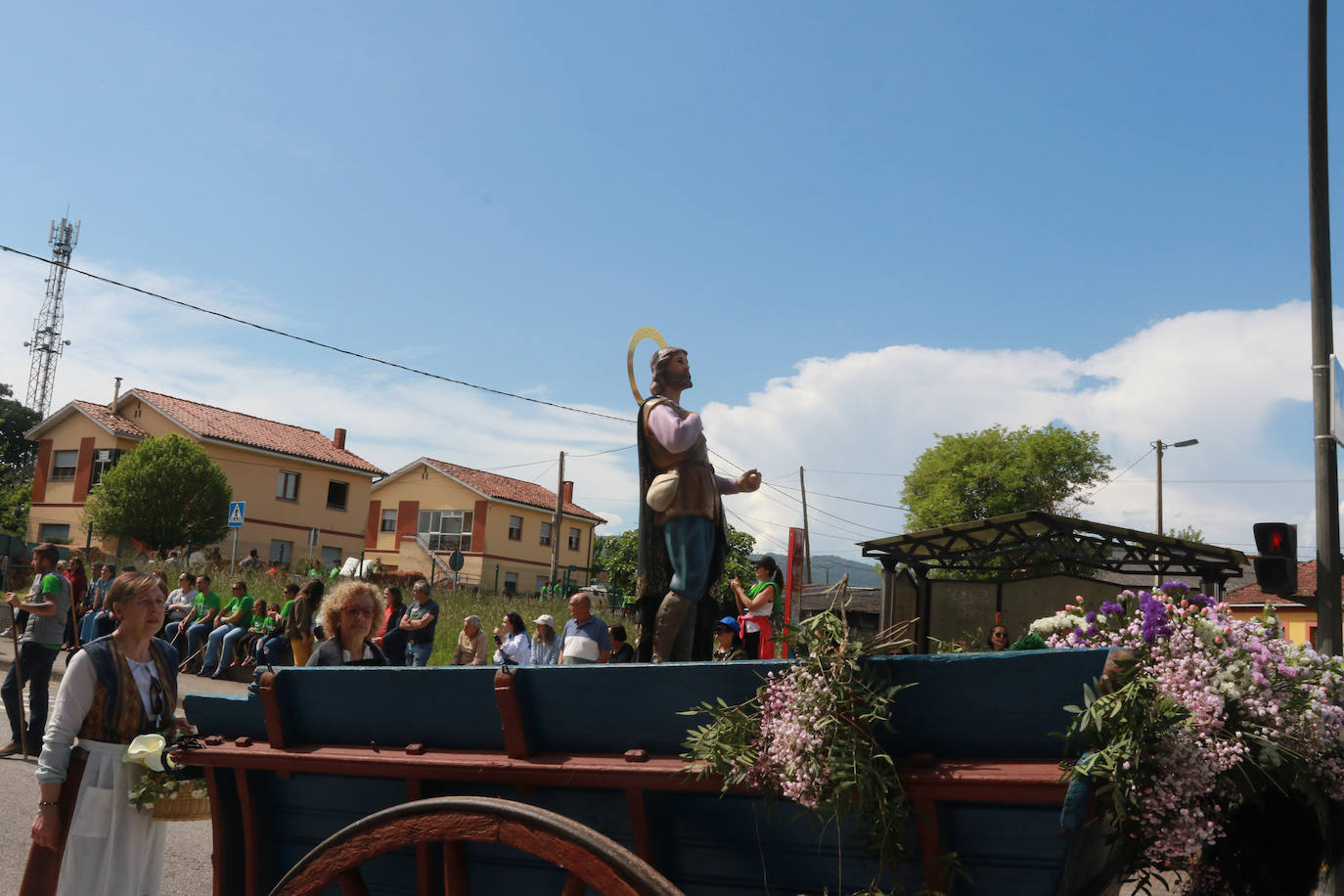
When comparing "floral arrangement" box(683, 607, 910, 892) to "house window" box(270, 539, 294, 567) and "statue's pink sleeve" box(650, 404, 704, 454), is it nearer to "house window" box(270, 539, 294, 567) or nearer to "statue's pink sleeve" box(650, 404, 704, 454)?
"statue's pink sleeve" box(650, 404, 704, 454)

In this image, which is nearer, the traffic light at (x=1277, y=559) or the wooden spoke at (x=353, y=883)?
the wooden spoke at (x=353, y=883)

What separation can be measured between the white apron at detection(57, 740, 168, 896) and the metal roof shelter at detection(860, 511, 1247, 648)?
1361cm

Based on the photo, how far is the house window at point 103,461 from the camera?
41812mm

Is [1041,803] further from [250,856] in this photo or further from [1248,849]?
[250,856]

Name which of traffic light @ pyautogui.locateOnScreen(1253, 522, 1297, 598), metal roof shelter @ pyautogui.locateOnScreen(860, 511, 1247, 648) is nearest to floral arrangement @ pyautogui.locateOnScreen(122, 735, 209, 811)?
traffic light @ pyautogui.locateOnScreen(1253, 522, 1297, 598)

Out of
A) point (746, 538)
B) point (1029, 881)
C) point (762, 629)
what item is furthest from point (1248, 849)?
point (746, 538)

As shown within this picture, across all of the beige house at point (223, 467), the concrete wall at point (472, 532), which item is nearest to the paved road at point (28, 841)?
the beige house at point (223, 467)

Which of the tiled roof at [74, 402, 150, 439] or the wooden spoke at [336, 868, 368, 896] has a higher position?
the tiled roof at [74, 402, 150, 439]

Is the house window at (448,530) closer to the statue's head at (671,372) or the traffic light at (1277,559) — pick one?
the traffic light at (1277,559)

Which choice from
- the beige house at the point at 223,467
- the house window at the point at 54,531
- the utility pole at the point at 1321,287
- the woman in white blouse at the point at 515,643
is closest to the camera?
the utility pole at the point at 1321,287

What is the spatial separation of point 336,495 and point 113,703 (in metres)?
44.6

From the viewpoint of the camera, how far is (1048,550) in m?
15.9

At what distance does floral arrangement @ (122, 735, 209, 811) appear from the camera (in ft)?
11.2

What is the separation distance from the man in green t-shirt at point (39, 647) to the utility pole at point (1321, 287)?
9.81m
